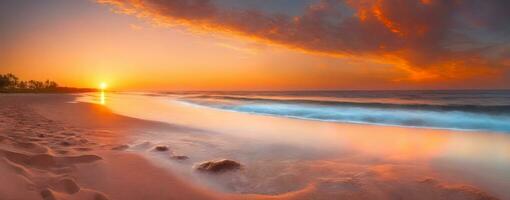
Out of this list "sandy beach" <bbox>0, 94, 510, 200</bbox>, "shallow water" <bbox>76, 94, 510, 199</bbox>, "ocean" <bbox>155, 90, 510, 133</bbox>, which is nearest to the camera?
"sandy beach" <bbox>0, 94, 510, 200</bbox>

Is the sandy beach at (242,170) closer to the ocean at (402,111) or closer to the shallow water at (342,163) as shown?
the shallow water at (342,163)

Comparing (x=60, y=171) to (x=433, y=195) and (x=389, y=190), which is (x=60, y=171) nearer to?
(x=389, y=190)

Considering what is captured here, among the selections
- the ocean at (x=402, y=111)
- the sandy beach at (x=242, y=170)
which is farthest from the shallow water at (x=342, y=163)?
the ocean at (x=402, y=111)

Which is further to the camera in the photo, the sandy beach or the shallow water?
the shallow water

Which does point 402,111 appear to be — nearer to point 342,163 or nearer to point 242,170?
point 342,163

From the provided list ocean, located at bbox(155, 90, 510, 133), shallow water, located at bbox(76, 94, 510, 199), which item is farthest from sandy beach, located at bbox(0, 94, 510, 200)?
ocean, located at bbox(155, 90, 510, 133)

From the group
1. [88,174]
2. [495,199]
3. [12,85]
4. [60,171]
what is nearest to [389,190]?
[495,199]

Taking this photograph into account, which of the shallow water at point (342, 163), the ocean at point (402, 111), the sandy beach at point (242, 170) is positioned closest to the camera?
the sandy beach at point (242, 170)

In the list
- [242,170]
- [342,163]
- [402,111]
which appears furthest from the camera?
[402,111]

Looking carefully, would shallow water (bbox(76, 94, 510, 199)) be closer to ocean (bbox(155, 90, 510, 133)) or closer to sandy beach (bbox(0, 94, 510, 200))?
sandy beach (bbox(0, 94, 510, 200))

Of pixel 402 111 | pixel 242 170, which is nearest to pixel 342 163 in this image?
pixel 242 170

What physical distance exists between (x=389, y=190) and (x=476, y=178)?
1.52 m

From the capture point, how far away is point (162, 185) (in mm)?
3361

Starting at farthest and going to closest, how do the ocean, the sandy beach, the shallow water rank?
the ocean → the shallow water → the sandy beach
